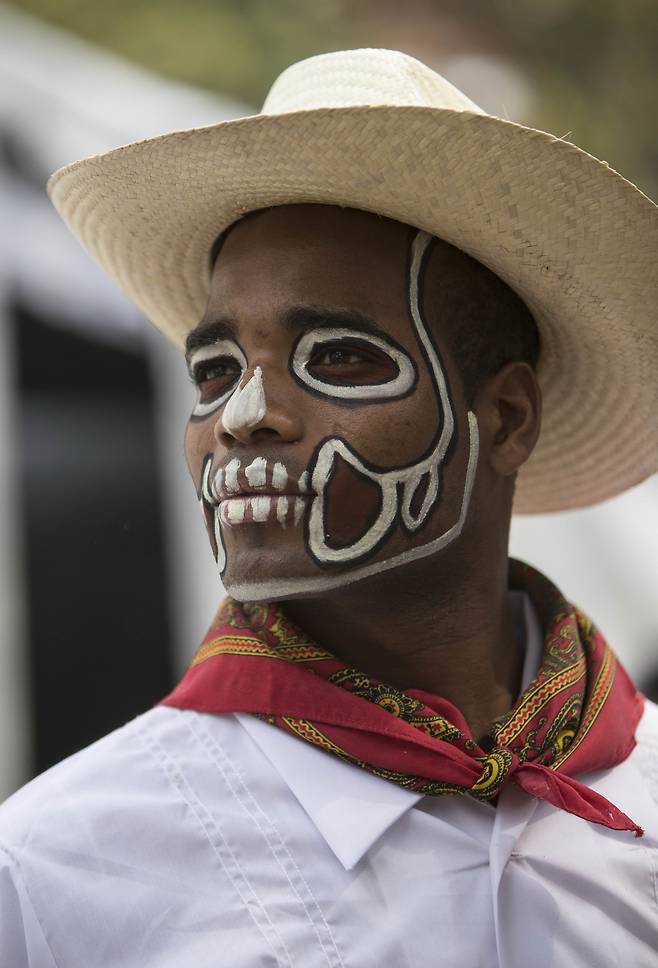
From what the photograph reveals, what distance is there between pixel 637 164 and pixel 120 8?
11.6ft

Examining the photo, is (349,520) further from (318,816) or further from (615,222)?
(615,222)

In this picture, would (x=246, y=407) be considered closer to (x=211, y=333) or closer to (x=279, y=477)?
(x=279, y=477)

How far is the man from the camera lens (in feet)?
5.68

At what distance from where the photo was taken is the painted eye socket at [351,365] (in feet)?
6.15

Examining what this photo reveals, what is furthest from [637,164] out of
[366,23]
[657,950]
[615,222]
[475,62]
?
[657,950]

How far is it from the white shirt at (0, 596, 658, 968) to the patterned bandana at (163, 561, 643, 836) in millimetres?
45

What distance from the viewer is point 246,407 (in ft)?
6.00

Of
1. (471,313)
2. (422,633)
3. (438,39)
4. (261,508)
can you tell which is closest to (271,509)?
(261,508)

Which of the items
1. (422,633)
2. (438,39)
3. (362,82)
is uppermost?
(438,39)

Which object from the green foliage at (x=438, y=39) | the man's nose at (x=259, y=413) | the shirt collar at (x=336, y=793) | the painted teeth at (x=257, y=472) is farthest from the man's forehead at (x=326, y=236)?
the green foliage at (x=438, y=39)

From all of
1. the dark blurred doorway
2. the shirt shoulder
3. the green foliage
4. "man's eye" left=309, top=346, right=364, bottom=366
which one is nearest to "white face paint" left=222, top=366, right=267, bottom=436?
"man's eye" left=309, top=346, right=364, bottom=366

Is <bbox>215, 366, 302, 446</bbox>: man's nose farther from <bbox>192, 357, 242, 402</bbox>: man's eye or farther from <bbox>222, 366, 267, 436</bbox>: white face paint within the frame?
<bbox>192, 357, 242, 402</bbox>: man's eye

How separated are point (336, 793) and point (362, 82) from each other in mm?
1257

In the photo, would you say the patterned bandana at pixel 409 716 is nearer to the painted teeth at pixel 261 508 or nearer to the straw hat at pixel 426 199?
the painted teeth at pixel 261 508
